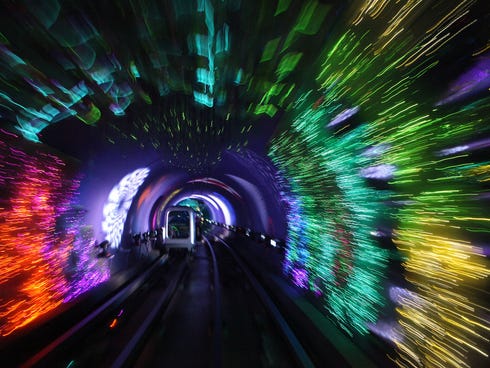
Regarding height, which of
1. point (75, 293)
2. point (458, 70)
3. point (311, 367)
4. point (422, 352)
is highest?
point (458, 70)

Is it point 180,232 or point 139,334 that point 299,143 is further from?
point 180,232

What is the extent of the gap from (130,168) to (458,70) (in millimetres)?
8055

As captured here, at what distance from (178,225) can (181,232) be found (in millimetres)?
724

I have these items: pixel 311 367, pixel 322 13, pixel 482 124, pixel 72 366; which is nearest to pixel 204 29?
pixel 322 13

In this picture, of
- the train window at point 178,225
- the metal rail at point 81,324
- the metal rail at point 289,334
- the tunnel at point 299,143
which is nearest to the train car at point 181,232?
the train window at point 178,225

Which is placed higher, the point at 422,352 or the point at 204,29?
the point at 204,29

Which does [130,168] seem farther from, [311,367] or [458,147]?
[458,147]

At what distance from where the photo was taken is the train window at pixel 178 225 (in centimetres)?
1716

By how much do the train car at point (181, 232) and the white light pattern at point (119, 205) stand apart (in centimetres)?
531

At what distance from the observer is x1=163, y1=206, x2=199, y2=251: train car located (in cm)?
1683

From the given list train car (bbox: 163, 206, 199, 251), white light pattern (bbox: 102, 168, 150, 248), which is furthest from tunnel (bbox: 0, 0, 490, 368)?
train car (bbox: 163, 206, 199, 251)

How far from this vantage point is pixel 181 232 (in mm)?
17266

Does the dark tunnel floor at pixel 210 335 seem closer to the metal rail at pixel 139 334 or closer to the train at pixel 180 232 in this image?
the metal rail at pixel 139 334

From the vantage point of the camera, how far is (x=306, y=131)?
5.36 metres
